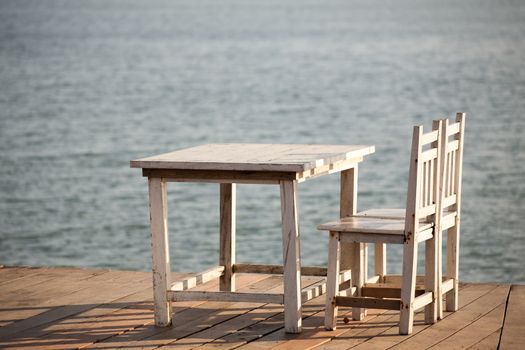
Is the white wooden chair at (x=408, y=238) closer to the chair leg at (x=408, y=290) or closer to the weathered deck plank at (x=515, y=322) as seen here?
the chair leg at (x=408, y=290)

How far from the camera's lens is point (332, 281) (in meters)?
5.34

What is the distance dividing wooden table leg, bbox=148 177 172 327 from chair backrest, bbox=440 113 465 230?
3.87ft

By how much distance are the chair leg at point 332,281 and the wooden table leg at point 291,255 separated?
0.14m

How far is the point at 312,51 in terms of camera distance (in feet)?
168

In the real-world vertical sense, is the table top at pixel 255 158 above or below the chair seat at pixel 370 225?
above

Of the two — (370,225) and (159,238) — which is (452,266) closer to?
(370,225)

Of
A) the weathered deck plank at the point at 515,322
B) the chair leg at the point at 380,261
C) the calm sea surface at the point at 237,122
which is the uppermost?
the chair leg at the point at 380,261

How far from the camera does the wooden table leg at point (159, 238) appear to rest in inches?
211

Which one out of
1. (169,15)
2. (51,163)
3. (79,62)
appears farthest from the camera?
(169,15)

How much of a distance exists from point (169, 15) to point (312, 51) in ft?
141

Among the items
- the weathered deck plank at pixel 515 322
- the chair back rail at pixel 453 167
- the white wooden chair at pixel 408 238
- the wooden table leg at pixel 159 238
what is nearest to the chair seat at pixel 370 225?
the white wooden chair at pixel 408 238

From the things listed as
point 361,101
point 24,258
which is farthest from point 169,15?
point 24,258

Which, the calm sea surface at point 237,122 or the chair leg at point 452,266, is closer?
the chair leg at point 452,266

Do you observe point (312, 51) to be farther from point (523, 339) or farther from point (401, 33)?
point (523, 339)
